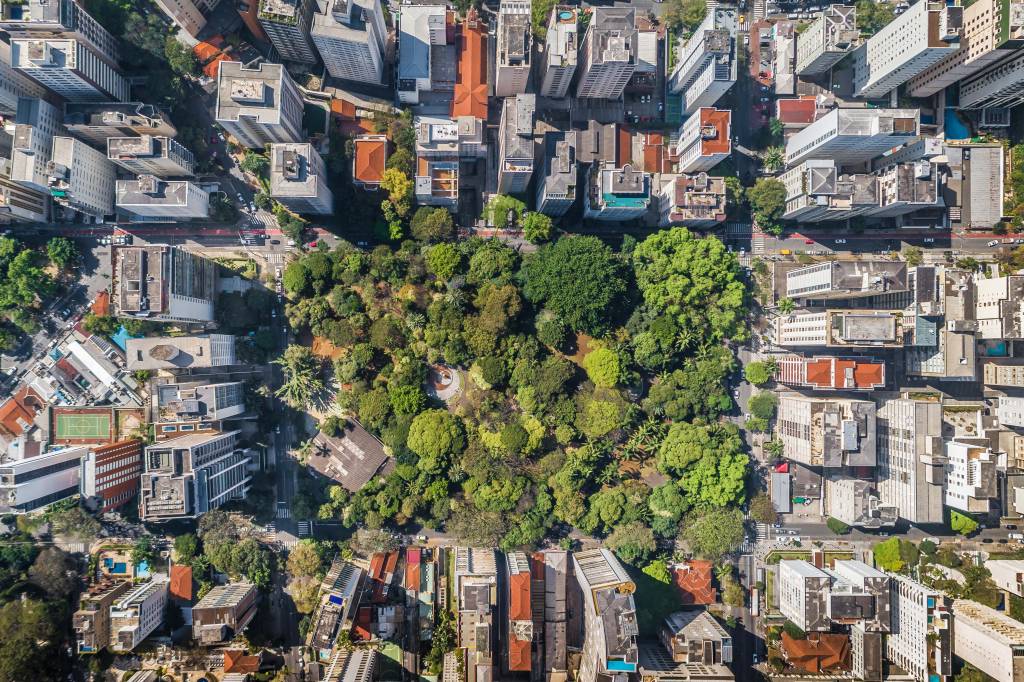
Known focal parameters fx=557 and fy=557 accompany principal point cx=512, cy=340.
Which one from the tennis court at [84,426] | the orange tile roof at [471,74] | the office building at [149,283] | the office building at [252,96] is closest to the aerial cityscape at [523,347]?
the orange tile roof at [471,74]

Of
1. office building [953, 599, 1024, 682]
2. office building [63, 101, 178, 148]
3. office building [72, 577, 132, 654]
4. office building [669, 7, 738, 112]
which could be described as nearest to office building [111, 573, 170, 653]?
office building [72, 577, 132, 654]

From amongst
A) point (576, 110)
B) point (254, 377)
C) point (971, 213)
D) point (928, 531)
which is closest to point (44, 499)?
point (254, 377)

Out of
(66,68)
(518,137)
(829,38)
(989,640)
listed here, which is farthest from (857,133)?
(66,68)

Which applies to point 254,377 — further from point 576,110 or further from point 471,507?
point 576,110

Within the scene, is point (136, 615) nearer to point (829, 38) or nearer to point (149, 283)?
point (149, 283)

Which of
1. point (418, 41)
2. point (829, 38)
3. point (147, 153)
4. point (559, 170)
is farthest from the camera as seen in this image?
point (418, 41)

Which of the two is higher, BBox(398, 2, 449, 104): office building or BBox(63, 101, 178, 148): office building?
BBox(398, 2, 449, 104): office building

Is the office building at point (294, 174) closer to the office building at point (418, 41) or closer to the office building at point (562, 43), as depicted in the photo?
the office building at point (418, 41)

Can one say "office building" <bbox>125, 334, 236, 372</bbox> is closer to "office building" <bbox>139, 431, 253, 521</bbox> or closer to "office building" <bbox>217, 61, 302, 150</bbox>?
"office building" <bbox>139, 431, 253, 521</bbox>
